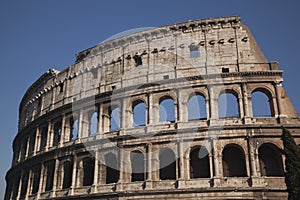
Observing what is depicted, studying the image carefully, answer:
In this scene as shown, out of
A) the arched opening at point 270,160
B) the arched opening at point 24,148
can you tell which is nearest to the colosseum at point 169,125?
the arched opening at point 270,160

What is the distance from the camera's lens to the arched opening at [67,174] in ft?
70.8

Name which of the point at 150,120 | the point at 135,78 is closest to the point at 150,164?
the point at 150,120

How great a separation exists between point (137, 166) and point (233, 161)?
544 cm

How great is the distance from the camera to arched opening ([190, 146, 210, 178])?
60.0ft

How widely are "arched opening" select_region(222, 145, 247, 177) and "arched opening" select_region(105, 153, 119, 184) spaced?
20.5ft

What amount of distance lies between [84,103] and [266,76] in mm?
11550

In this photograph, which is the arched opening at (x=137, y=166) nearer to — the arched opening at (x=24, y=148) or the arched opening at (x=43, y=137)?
the arched opening at (x=43, y=137)

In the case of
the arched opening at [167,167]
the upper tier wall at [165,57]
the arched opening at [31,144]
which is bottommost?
the arched opening at [167,167]

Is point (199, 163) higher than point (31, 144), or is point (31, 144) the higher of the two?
point (31, 144)

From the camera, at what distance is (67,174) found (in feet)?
72.0

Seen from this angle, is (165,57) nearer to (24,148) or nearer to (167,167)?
(167,167)

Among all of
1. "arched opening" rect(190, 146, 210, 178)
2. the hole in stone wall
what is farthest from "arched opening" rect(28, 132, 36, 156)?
"arched opening" rect(190, 146, 210, 178)

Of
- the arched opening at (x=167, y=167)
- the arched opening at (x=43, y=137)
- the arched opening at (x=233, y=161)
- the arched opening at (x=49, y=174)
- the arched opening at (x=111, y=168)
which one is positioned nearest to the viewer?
the arched opening at (x=233, y=161)

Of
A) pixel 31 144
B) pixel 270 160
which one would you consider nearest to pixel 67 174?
pixel 31 144
